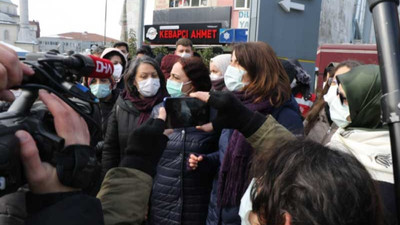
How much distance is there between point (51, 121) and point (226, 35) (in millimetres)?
19738

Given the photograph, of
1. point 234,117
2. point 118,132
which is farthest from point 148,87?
point 234,117

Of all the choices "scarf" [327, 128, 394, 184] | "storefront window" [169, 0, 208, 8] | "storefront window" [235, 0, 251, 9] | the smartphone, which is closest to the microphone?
the smartphone

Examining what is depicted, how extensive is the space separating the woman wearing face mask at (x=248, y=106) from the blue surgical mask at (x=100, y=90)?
1623mm

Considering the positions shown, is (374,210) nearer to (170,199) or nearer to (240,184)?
(240,184)

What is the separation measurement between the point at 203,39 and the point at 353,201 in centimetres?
2080

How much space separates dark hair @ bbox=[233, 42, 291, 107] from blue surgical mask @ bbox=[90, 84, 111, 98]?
1.66 metres

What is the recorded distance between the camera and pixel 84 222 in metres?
0.93

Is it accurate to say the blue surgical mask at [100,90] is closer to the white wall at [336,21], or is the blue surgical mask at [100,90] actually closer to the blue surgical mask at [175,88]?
the blue surgical mask at [175,88]

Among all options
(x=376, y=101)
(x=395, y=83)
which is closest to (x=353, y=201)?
(x=395, y=83)

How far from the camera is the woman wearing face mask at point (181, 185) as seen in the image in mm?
2592

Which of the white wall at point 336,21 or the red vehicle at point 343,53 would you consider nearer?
the red vehicle at point 343,53

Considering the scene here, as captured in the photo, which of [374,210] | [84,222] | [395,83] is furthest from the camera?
[374,210]

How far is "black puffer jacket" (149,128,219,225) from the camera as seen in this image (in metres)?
2.59

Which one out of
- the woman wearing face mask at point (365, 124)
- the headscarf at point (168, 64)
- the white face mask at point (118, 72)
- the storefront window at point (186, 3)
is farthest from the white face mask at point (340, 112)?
the storefront window at point (186, 3)
